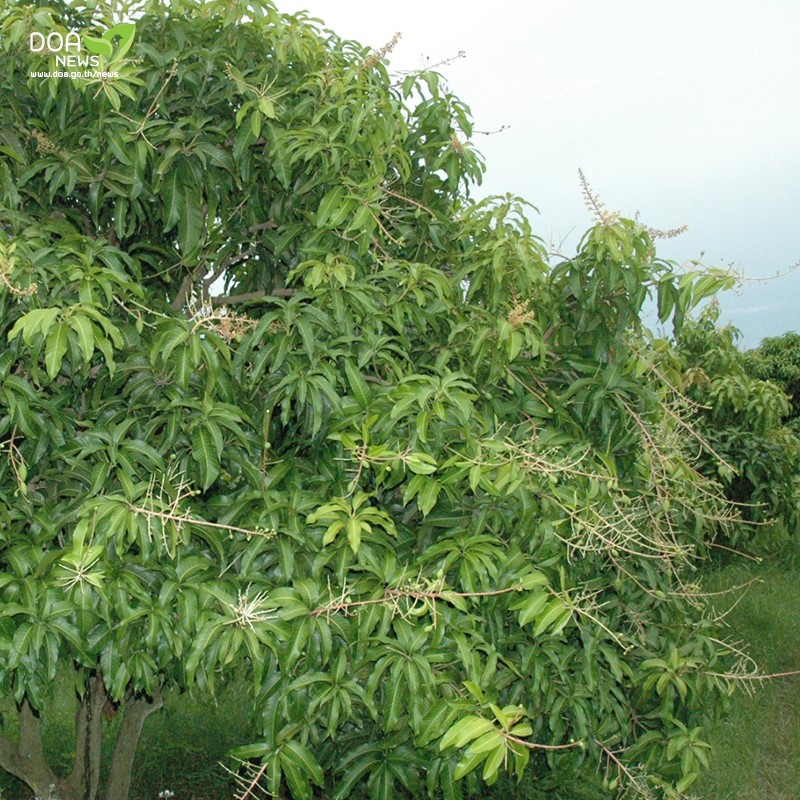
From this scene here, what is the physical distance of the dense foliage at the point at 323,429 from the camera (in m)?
2.38

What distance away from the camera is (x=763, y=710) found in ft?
18.4

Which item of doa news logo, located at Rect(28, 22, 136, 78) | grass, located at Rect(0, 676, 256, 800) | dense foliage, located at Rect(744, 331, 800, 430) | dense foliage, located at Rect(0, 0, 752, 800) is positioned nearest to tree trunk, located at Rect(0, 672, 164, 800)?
grass, located at Rect(0, 676, 256, 800)

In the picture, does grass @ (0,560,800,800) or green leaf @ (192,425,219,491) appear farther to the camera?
grass @ (0,560,800,800)

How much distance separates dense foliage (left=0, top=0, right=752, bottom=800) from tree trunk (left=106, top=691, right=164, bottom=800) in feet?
3.75

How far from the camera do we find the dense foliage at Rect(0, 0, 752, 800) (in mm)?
2379

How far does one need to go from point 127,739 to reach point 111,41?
269cm

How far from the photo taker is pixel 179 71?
3049mm

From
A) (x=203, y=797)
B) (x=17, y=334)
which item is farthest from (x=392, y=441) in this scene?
(x=203, y=797)

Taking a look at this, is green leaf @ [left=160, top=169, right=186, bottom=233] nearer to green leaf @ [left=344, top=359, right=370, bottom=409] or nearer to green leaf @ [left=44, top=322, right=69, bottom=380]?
green leaf @ [left=44, top=322, right=69, bottom=380]

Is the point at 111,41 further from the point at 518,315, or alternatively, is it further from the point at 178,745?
the point at 178,745

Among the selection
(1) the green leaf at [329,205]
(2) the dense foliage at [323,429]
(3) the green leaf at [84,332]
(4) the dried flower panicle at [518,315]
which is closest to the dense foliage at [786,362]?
(2) the dense foliage at [323,429]

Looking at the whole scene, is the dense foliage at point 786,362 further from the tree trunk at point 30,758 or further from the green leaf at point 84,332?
the green leaf at point 84,332

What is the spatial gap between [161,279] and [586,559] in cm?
175

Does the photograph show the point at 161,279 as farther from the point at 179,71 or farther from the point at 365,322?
the point at 365,322
